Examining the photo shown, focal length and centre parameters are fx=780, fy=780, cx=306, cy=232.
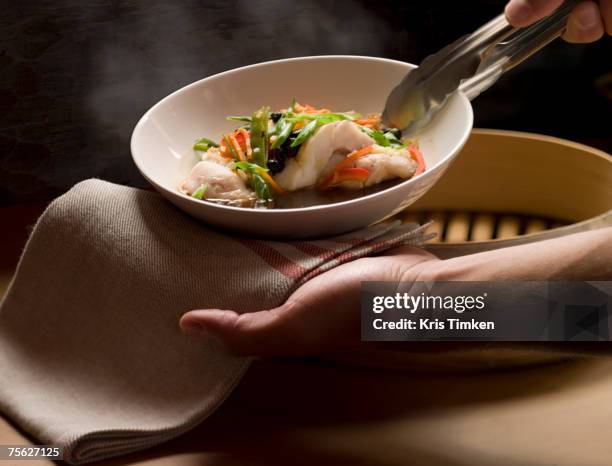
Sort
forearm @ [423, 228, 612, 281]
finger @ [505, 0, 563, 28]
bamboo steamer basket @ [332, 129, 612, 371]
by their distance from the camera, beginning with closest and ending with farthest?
1. forearm @ [423, 228, 612, 281]
2. finger @ [505, 0, 563, 28]
3. bamboo steamer basket @ [332, 129, 612, 371]

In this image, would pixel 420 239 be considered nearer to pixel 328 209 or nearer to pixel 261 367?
pixel 328 209

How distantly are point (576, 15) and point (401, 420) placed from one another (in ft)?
1.94

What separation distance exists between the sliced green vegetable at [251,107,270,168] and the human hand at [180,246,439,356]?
0.27 meters

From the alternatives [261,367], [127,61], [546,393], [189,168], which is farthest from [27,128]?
[546,393]

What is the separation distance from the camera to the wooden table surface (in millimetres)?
870

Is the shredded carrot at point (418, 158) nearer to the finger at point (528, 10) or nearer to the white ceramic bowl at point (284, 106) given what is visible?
the white ceramic bowl at point (284, 106)

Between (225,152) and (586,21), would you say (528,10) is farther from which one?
(225,152)


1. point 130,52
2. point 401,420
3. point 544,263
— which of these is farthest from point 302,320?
point 130,52

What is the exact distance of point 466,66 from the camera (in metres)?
1.14

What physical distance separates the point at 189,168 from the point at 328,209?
35 cm

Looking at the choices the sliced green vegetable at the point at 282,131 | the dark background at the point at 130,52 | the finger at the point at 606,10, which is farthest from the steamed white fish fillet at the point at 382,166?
the dark background at the point at 130,52

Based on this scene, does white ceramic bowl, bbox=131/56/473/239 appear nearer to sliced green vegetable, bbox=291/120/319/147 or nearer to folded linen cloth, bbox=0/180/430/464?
folded linen cloth, bbox=0/180/430/464

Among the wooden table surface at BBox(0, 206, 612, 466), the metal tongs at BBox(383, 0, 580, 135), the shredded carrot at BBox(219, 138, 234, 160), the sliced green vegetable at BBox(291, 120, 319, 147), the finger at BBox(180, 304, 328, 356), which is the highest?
the metal tongs at BBox(383, 0, 580, 135)

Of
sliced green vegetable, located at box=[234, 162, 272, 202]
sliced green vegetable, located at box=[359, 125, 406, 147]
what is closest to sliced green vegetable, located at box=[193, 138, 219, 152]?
sliced green vegetable, located at box=[234, 162, 272, 202]
